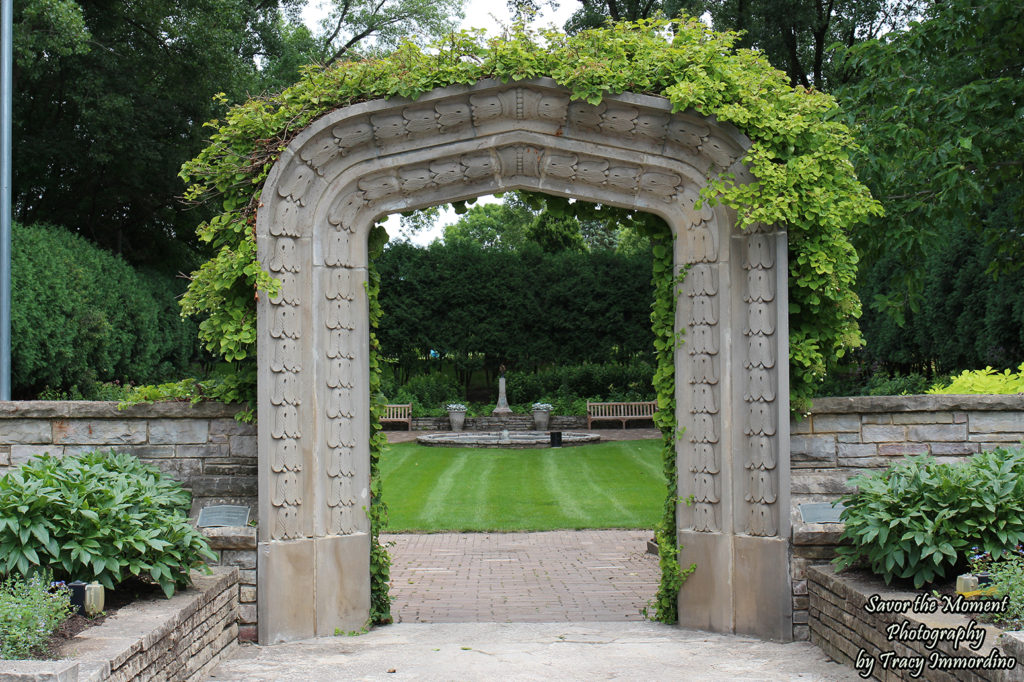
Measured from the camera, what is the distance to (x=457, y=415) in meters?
21.0

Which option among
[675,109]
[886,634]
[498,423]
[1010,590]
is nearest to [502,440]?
[498,423]

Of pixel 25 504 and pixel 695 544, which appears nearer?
pixel 25 504

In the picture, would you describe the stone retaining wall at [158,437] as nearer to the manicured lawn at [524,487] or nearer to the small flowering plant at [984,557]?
the manicured lawn at [524,487]

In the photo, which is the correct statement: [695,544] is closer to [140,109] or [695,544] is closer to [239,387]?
[239,387]

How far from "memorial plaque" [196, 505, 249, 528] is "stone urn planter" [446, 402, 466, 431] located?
1520 centimetres

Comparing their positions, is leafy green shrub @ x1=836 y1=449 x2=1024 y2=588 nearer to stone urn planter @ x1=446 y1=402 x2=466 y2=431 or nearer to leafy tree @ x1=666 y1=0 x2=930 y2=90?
leafy tree @ x1=666 y1=0 x2=930 y2=90

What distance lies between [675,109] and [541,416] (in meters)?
15.7

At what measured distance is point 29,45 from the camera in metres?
14.6

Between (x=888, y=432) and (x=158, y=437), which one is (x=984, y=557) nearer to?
(x=888, y=432)

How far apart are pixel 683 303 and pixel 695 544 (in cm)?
164

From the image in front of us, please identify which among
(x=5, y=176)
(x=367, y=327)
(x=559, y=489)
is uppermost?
(x=5, y=176)

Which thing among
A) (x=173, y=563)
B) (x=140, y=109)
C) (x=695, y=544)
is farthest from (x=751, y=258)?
(x=140, y=109)

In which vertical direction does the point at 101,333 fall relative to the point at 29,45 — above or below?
below

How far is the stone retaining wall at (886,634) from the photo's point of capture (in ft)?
11.6
